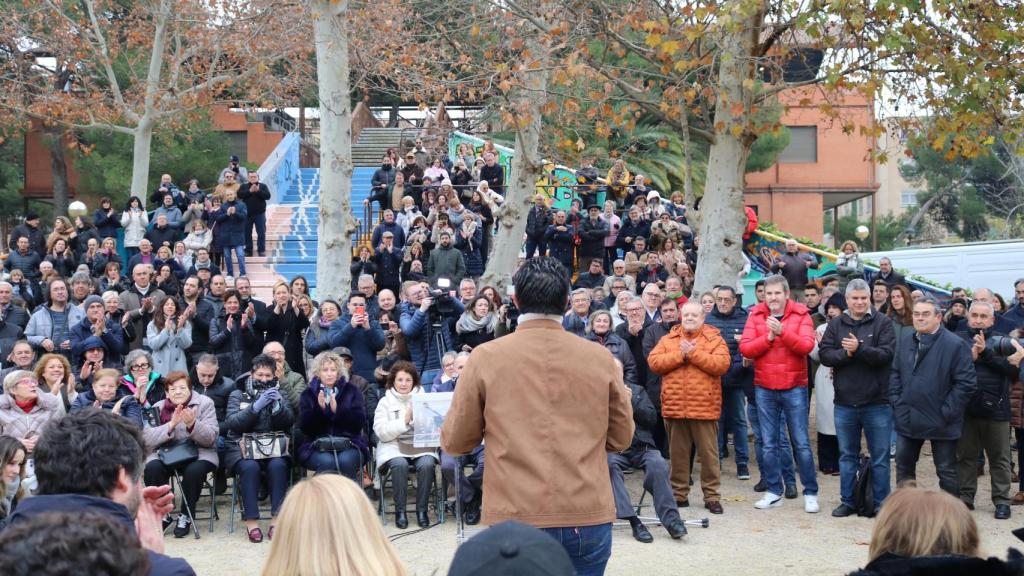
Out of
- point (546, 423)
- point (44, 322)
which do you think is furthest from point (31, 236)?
A: point (546, 423)

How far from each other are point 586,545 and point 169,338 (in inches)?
319

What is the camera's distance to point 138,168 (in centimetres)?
2330

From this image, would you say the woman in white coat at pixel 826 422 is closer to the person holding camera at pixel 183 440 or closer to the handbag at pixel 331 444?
the handbag at pixel 331 444

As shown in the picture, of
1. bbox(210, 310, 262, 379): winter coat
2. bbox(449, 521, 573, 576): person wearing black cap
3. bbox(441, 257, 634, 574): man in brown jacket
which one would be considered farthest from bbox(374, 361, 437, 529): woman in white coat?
bbox(449, 521, 573, 576): person wearing black cap

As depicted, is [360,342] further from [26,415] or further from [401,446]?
[26,415]

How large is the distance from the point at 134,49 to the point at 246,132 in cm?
840

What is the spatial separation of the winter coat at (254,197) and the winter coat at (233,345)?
8.31 metres

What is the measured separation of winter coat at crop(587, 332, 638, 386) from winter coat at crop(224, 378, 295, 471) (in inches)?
115

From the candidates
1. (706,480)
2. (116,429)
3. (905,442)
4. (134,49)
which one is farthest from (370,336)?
(134,49)

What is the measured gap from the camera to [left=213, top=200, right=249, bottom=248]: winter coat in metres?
18.2

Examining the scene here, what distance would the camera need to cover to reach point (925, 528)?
3.40 meters

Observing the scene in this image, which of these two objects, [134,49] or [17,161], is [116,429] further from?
[17,161]

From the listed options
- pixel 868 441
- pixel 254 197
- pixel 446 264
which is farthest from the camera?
pixel 254 197

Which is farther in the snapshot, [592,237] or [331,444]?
[592,237]
